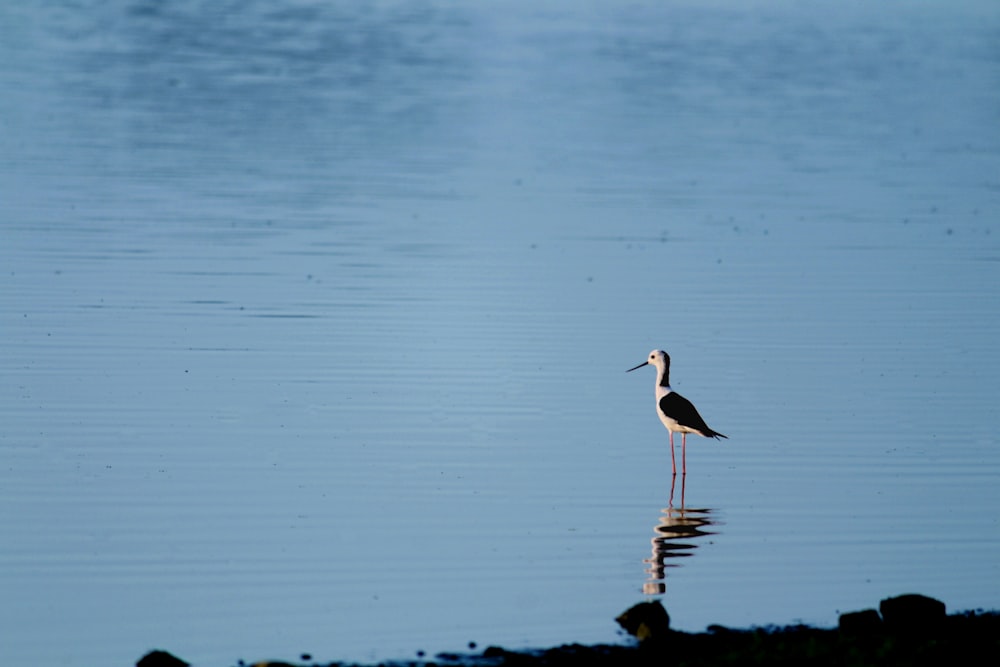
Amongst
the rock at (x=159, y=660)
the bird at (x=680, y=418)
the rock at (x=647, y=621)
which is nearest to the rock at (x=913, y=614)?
the rock at (x=647, y=621)

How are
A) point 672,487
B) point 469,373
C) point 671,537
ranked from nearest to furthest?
1. point 671,537
2. point 672,487
3. point 469,373

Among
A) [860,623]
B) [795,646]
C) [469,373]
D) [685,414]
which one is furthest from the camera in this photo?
[469,373]

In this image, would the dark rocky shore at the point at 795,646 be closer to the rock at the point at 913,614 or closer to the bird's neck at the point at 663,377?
the rock at the point at 913,614

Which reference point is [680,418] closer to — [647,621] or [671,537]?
[671,537]

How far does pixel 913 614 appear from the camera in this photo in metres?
13.5

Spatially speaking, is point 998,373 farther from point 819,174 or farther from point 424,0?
point 424,0

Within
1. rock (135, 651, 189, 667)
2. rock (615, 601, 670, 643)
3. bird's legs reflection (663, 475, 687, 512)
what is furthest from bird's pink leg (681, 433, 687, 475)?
rock (135, 651, 189, 667)

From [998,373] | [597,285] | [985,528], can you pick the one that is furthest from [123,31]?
[985,528]

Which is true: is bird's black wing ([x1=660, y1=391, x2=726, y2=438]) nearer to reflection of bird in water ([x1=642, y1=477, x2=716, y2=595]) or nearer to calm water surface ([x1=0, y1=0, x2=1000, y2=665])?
calm water surface ([x1=0, y1=0, x2=1000, y2=665])

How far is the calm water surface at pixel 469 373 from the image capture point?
611 inches

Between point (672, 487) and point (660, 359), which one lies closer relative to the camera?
point (672, 487)

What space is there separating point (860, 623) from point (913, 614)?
0.38 meters

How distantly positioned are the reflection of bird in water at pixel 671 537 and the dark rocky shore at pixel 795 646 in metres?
1.68

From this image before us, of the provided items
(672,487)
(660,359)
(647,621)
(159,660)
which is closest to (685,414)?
(672,487)
